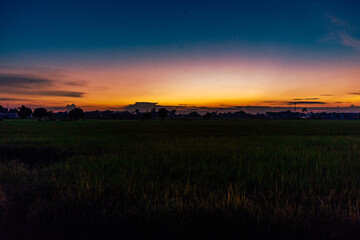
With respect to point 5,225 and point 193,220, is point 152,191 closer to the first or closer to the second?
point 193,220

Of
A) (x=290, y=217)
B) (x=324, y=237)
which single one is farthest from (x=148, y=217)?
(x=324, y=237)

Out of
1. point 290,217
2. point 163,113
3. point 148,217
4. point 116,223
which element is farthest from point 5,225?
point 163,113

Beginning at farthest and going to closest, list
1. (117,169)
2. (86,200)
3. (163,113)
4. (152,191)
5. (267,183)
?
1. (163,113)
2. (117,169)
3. (267,183)
4. (152,191)
5. (86,200)

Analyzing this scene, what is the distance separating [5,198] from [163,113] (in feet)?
362

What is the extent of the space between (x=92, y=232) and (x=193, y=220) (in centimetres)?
171

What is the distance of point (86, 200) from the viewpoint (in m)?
4.25

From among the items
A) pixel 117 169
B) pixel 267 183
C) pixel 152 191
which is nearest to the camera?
pixel 152 191

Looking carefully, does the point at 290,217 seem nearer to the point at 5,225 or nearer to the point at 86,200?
the point at 86,200

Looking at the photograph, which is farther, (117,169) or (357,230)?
(117,169)

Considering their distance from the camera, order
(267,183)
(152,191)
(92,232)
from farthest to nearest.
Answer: (267,183) < (152,191) < (92,232)

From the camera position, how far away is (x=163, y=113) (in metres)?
115

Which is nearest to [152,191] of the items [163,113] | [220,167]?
[220,167]

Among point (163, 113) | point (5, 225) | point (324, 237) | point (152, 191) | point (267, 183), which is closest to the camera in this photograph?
point (324, 237)

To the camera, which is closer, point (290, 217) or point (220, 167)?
point (290, 217)
